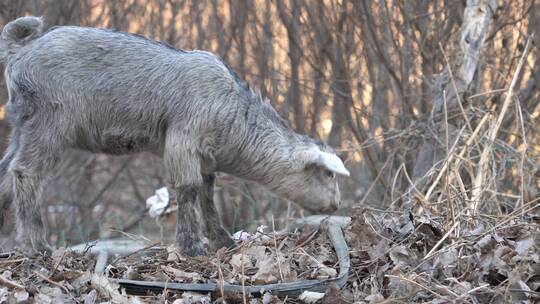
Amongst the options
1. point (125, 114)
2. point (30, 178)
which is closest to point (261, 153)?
point (125, 114)

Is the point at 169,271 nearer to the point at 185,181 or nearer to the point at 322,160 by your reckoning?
the point at 185,181

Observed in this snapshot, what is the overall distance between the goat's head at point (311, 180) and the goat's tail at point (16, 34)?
214 cm

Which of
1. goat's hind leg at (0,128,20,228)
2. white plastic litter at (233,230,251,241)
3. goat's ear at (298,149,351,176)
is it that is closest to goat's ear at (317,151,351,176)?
goat's ear at (298,149,351,176)

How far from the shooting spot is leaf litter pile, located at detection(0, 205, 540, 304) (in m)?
4.64

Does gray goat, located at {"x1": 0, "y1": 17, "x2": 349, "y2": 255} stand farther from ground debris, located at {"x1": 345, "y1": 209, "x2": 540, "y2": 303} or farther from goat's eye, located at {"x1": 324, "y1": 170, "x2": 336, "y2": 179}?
→ ground debris, located at {"x1": 345, "y1": 209, "x2": 540, "y2": 303}

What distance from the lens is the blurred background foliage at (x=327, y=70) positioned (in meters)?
8.83

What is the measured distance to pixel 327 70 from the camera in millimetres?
9805

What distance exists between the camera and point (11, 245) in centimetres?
654

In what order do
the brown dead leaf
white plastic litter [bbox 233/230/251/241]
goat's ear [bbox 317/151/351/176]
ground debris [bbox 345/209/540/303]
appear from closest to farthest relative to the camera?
ground debris [bbox 345/209/540/303] → the brown dead leaf → white plastic litter [bbox 233/230/251/241] → goat's ear [bbox 317/151/351/176]

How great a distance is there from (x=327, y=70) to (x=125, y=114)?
13.1 feet

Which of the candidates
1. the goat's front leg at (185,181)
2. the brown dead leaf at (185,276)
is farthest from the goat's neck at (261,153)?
the brown dead leaf at (185,276)

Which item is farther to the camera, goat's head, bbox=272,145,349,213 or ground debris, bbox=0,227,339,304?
goat's head, bbox=272,145,349,213

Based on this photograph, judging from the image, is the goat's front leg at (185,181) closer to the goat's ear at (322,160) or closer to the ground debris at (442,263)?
the goat's ear at (322,160)

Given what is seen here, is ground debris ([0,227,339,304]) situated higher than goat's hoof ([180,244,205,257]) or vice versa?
ground debris ([0,227,339,304])
